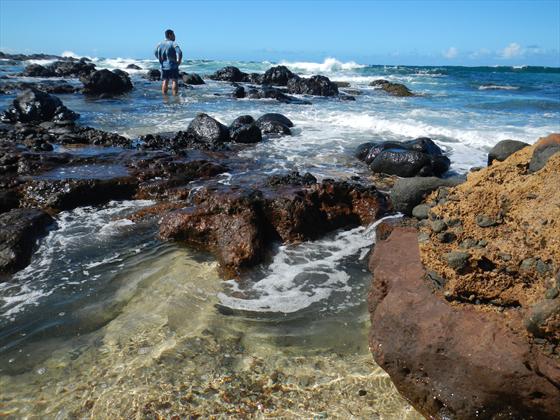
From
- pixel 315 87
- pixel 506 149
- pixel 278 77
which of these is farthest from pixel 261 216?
pixel 278 77

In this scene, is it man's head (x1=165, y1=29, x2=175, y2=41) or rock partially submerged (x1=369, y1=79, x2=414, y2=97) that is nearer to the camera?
man's head (x1=165, y1=29, x2=175, y2=41)

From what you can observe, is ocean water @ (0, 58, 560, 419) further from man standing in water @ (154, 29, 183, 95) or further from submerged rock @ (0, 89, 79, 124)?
man standing in water @ (154, 29, 183, 95)

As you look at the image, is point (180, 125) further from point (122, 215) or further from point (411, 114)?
point (411, 114)

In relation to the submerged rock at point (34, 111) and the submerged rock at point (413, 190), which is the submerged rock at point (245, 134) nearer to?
the submerged rock at point (413, 190)

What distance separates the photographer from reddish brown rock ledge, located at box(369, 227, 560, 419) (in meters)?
2.36

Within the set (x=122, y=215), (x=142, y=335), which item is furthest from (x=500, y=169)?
(x=122, y=215)

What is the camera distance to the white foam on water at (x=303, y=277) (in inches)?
153

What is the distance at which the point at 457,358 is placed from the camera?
2.57 metres

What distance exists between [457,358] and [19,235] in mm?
4379

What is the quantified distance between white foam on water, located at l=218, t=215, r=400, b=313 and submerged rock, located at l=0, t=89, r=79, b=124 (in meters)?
9.42

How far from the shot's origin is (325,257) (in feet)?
15.5

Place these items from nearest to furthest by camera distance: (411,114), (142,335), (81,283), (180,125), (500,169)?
(142,335), (500,169), (81,283), (180,125), (411,114)

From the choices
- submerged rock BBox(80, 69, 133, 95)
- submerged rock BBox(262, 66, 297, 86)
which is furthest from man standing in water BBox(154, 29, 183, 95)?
submerged rock BBox(262, 66, 297, 86)

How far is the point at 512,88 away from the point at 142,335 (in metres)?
29.3
